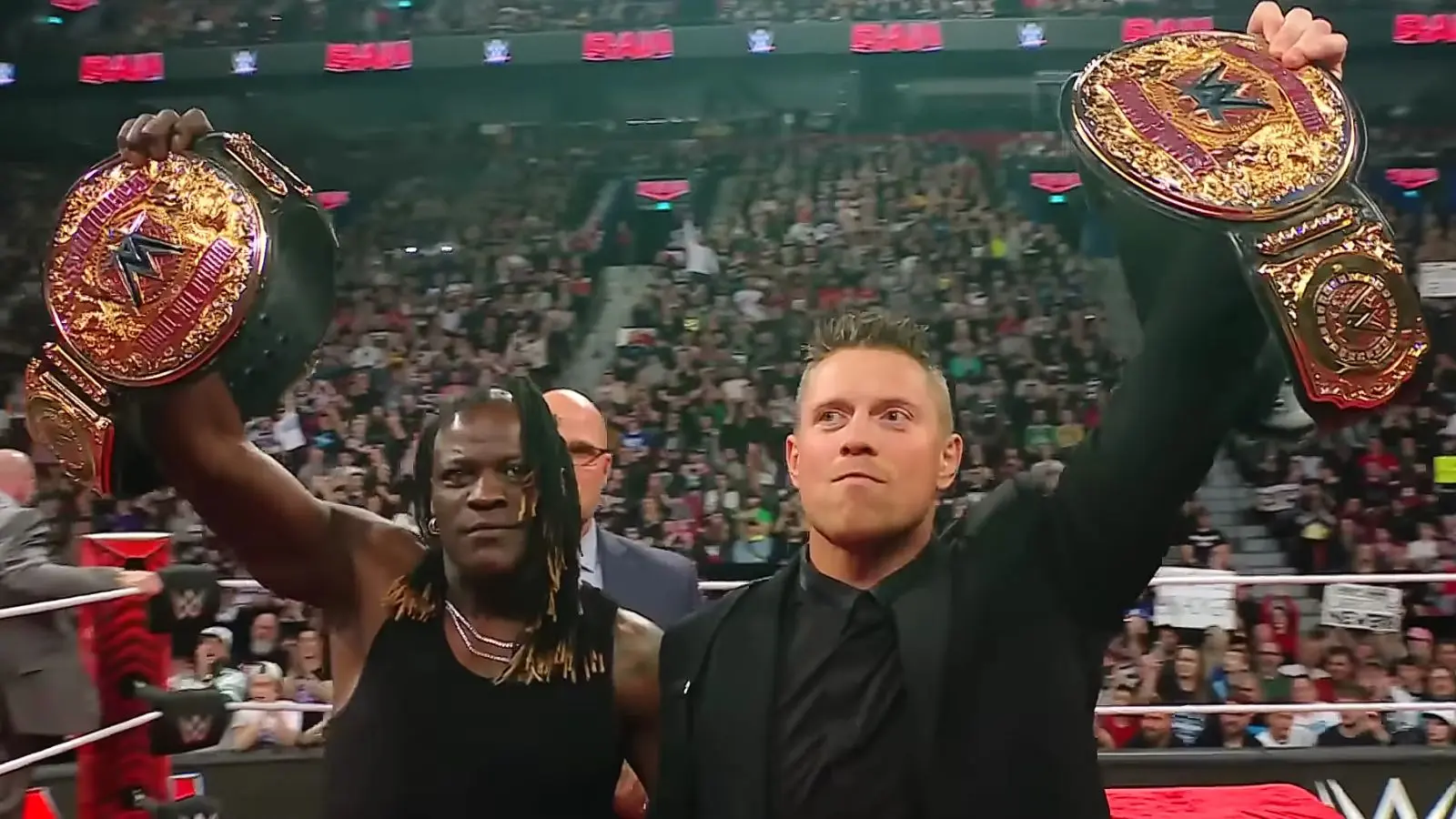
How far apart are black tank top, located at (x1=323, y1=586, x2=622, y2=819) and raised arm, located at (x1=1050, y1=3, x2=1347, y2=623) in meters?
0.52

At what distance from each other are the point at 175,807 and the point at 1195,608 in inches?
101

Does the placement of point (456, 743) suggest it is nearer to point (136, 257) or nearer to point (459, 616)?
point (459, 616)

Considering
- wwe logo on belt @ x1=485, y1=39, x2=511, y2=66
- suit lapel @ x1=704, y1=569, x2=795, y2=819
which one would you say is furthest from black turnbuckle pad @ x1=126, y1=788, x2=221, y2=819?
wwe logo on belt @ x1=485, y1=39, x2=511, y2=66

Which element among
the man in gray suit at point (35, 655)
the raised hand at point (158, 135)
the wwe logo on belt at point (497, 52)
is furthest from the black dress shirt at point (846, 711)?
the wwe logo on belt at point (497, 52)

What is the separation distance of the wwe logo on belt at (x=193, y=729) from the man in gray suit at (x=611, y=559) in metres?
0.76

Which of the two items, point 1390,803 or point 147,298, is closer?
point 147,298

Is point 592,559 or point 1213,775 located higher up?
point 592,559

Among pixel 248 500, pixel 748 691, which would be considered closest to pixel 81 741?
pixel 248 500

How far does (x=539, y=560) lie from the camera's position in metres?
1.33

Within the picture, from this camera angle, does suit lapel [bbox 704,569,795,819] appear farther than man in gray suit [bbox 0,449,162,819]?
No

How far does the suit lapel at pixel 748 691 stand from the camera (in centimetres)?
108

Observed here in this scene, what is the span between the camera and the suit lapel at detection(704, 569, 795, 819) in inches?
42.6

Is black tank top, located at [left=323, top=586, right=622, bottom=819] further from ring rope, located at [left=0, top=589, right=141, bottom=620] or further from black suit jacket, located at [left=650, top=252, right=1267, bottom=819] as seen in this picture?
ring rope, located at [left=0, top=589, right=141, bottom=620]

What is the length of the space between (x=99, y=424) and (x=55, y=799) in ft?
8.04
